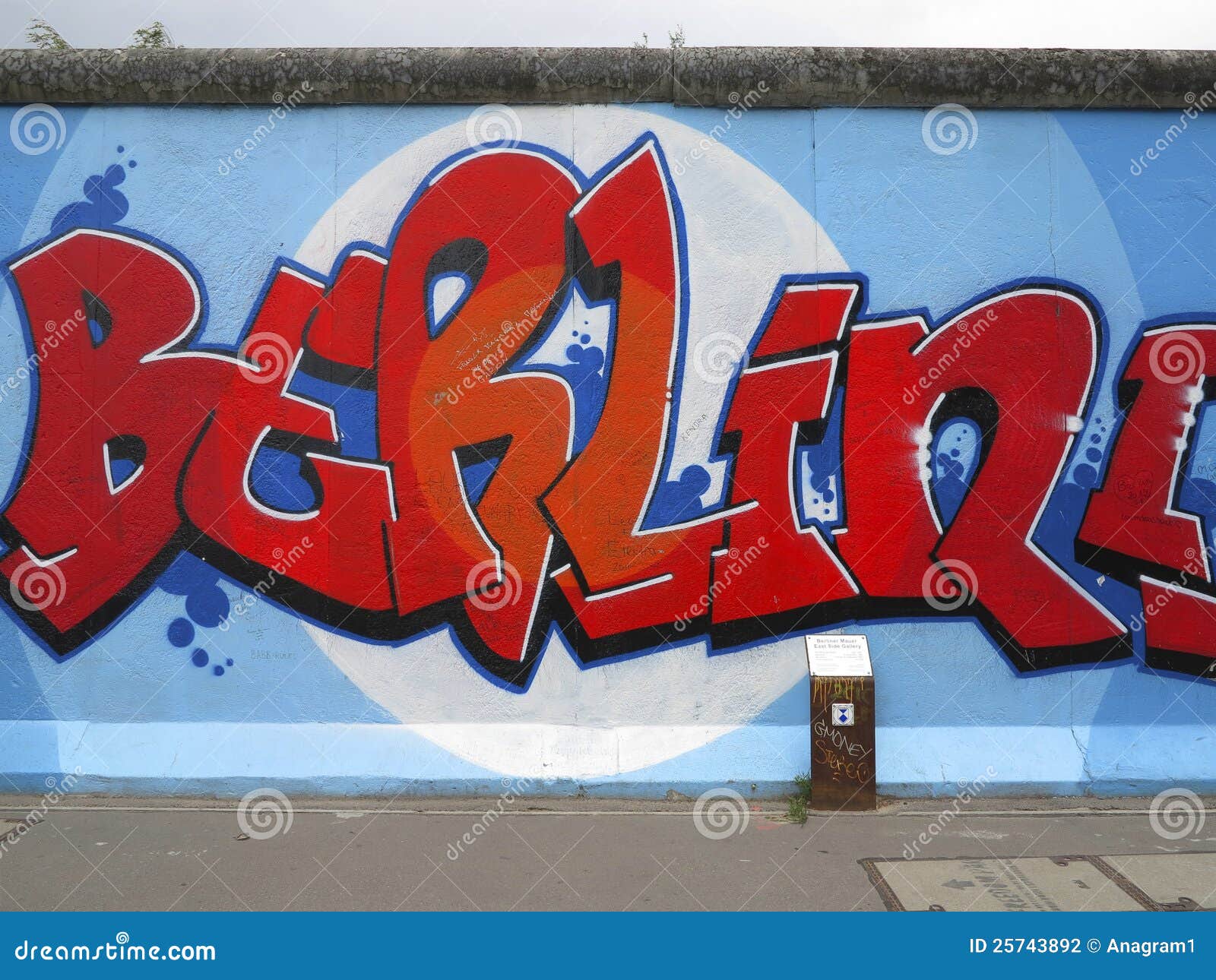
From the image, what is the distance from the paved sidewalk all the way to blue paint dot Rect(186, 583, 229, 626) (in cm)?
116

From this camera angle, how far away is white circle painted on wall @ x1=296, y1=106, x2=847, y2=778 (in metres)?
6.66

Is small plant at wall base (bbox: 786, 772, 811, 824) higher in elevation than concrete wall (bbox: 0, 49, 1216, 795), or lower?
lower

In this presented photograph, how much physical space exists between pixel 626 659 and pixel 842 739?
144 centimetres

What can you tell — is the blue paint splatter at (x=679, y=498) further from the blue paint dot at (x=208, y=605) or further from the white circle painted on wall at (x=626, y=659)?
the blue paint dot at (x=208, y=605)

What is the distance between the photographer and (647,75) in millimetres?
6750

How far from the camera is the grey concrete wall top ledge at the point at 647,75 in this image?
673 cm

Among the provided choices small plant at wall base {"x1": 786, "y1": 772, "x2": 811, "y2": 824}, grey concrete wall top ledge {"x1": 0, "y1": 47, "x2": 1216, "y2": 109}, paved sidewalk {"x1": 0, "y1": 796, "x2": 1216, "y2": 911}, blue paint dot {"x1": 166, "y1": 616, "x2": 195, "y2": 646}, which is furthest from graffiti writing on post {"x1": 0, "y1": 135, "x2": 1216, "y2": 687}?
paved sidewalk {"x1": 0, "y1": 796, "x2": 1216, "y2": 911}

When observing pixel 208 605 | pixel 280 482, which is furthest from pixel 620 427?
pixel 208 605

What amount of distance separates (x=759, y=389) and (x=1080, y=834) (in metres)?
3.27

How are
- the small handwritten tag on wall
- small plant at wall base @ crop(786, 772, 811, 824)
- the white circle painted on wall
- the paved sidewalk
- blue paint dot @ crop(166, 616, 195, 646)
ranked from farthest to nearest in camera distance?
blue paint dot @ crop(166, 616, 195, 646) → the white circle painted on wall → the small handwritten tag on wall → small plant at wall base @ crop(786, 772, 811, 824) → the paved sidewalk

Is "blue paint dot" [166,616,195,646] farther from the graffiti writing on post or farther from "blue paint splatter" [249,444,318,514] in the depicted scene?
"blue paint splatter" [249,444,318,514]

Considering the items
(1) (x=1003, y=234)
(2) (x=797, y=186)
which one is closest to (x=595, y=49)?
(2) (x=797, y=186)

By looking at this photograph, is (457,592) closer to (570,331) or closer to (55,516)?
(570,331)

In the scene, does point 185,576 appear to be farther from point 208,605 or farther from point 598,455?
point 598,455
